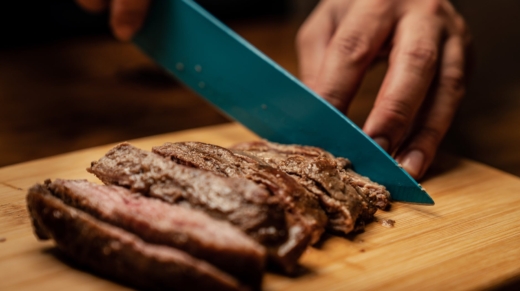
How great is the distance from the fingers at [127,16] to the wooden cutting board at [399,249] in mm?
1321

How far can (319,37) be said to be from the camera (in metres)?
4.67

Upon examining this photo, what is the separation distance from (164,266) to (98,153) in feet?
6.80

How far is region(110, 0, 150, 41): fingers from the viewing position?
14.4 ft

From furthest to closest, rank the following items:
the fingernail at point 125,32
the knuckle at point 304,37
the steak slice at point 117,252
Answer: the knuckle at point 304,37, the fingernail at point 125,32, the steak slice at point 117,252

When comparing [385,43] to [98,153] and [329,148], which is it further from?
[98,153]

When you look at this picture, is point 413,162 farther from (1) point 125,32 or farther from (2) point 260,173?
(1) point 125,32

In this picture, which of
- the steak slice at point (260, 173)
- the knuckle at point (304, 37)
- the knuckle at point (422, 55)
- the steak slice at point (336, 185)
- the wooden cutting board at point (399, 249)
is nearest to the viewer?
the wooden cutting board at point (399, 249)

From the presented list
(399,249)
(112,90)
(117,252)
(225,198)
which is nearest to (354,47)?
(399,249)

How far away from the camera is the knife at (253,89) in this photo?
12.0ft

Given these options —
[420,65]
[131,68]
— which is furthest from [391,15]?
[131,68]

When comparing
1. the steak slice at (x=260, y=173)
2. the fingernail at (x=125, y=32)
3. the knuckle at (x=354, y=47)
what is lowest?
the steak slice at (x=260, y=173)

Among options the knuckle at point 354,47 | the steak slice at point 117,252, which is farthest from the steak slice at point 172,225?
the knuckle at point 354,47

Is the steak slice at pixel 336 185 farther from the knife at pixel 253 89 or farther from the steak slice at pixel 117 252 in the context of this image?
the steak slice at pixel 117 252

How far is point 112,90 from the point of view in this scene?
672cm
